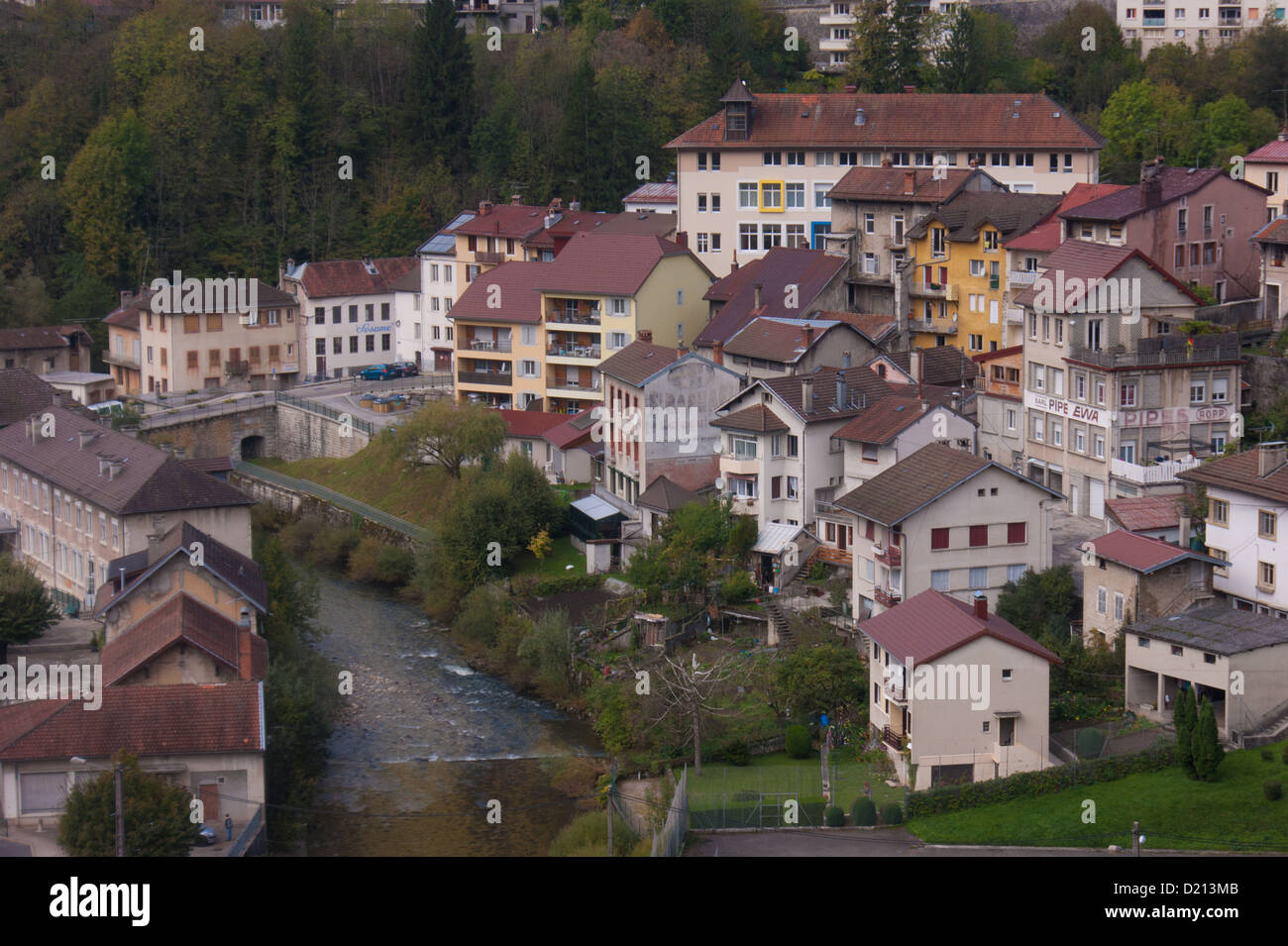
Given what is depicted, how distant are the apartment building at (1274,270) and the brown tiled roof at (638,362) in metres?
12.9

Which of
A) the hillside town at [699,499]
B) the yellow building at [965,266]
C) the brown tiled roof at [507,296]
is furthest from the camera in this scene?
the brown tiled roof at [507,296]

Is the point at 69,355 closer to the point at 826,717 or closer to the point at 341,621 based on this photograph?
the point at 341,621

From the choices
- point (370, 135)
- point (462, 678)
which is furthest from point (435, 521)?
point (370, 135)

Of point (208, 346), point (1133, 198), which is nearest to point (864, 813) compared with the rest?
point (1133, 198)

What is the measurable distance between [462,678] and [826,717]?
28.6ft

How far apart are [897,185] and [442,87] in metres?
24.3

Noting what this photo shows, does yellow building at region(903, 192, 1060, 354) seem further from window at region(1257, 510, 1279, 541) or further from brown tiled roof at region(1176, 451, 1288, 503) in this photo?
window at region(1257, 510, 1279, 541)

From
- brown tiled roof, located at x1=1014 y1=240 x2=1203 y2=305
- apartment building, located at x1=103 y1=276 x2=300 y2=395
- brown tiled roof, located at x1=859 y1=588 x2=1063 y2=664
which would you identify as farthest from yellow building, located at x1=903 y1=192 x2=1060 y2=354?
apartment building, located at x1=103 y1=276 x2=300 y2=395

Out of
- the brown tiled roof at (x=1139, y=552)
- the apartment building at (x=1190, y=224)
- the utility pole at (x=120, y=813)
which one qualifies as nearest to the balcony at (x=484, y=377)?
the apartment building at (x=1190, y=224)

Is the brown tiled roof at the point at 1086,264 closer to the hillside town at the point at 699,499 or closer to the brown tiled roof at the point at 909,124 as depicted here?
the hillside town at the point at 699,499

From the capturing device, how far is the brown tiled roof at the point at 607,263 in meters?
50.4

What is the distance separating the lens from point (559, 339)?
52.2 m

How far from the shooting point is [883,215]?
49.0 metres

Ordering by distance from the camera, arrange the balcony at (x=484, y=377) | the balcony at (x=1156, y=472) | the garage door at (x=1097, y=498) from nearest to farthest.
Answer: the balcony at (x=1156, y=472) → the garage door at (x=1097, y=498) → the balcony at (x=484, y=377)
